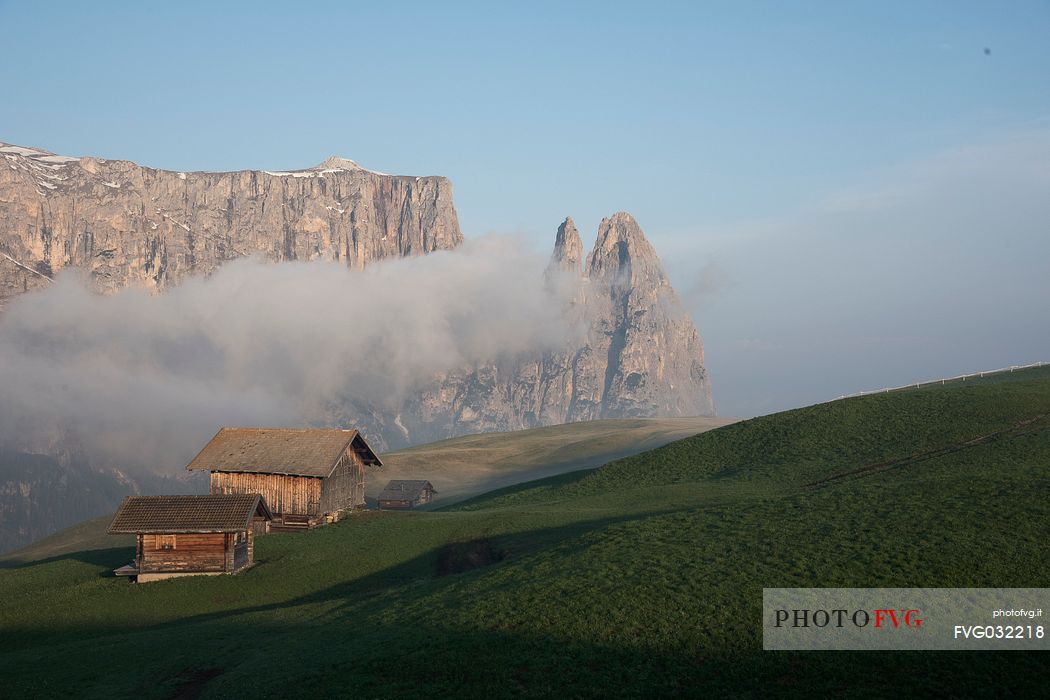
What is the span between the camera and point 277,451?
6525cm

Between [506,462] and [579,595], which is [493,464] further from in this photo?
[579,595]

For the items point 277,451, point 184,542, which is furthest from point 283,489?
point 184,542

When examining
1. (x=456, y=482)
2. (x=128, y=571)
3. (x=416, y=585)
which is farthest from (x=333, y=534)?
(x=456, y=482)

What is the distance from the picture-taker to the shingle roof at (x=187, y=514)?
152ft

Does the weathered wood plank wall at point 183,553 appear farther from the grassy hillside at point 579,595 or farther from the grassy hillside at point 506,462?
the grassy hillside at point 506,462

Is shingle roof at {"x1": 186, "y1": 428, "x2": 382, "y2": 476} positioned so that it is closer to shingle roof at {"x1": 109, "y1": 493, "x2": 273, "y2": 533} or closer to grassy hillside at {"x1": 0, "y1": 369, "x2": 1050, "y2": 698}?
grassy hillside at {"x1": 0, "y1": 369, "x2": 1050, "y2": 698}

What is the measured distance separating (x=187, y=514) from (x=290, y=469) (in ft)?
49.9

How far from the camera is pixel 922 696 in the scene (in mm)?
20234

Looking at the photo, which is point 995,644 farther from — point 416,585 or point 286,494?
point 286,494

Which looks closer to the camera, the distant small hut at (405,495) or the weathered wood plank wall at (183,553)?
the weathered wood plank wall at (183,553)

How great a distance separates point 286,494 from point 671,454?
33.3m

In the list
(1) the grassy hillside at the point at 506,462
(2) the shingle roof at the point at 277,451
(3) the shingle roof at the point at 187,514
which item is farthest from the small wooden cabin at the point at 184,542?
(1) the grassy hillside at the point at 506,462

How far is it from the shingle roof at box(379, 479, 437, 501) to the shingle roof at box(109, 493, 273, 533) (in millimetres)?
51213

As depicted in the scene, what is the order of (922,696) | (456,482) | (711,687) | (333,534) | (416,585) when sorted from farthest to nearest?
(456,482) → (333,534) → (416,585) → (711,687) → (922,696)
